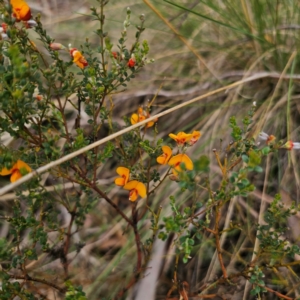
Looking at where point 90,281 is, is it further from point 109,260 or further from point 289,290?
point 289,290

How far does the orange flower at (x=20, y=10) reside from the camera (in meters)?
0.60

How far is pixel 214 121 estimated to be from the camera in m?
1.24

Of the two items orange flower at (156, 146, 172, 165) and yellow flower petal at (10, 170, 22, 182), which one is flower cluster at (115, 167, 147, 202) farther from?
yellow flower petal at (10, 170, 22, 182)

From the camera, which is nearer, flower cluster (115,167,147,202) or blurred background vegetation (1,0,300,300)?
flower cluster (115,167,147,202)

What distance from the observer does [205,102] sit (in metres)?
1.28

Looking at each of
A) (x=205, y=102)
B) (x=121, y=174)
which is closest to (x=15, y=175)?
(x=121, y=174)

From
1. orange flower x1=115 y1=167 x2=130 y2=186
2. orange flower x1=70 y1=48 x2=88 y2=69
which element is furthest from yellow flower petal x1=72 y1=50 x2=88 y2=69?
orange flower x1=115 y1=167 x2=130 y2=186

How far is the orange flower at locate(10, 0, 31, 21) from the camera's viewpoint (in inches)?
23.5

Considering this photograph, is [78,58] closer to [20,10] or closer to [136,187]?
[20,10]

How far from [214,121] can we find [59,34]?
77 centimetres

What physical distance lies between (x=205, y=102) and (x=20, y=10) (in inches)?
30.6

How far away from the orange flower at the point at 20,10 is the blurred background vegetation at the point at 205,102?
1.06 ft

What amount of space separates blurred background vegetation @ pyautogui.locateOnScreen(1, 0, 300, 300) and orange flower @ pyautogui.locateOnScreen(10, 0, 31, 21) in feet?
1.06

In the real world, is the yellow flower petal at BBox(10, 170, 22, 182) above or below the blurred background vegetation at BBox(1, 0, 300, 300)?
below
